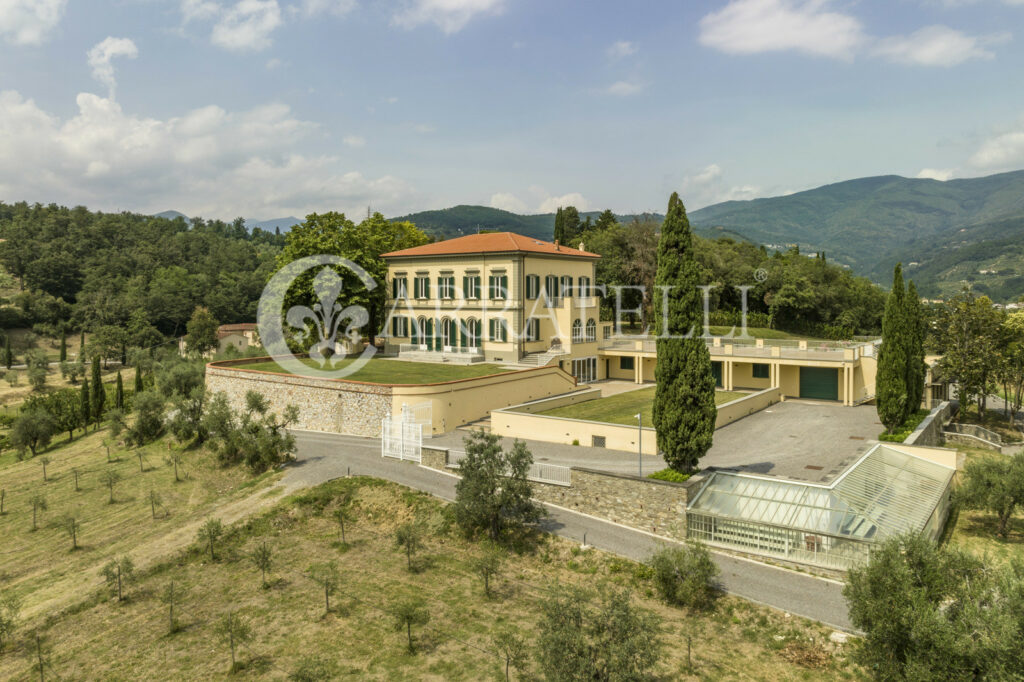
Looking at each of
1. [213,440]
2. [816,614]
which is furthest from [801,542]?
[213,440]

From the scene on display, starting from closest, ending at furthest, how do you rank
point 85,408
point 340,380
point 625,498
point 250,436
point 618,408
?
1. point 625,498
2. point 250,436
3. point 618,408
4. point 340,380
5. point 85,408

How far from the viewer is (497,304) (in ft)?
129

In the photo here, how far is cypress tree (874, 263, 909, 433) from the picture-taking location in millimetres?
24656

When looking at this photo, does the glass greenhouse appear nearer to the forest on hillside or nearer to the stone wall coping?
the stone wall coping

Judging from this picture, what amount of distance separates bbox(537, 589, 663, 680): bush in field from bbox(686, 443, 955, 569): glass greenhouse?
21.5 feet

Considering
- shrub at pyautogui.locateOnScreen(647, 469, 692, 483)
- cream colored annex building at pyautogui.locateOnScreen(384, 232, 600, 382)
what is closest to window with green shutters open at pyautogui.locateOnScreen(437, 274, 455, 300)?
cream colored annex building at pyautogui.locateOnScreen(384, 232, 600, 382)

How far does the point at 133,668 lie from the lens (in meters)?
13.0

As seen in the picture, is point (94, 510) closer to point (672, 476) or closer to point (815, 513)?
point (672, 476)

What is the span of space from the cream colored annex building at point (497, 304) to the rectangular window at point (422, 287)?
0.07 meters

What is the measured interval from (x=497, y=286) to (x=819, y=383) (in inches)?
774

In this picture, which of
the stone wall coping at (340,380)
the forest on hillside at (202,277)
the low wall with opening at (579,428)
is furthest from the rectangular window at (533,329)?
the forest on hillside at (202,277)

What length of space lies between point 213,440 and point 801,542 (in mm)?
25926

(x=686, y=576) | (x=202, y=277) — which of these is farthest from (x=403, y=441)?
(x=202, y=277)

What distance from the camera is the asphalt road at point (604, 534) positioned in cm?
1415
